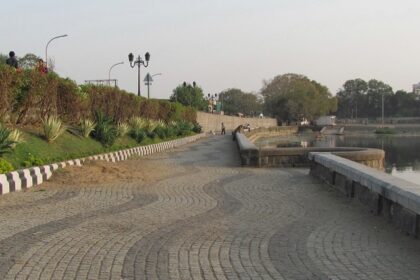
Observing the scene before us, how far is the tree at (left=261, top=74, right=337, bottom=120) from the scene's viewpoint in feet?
376

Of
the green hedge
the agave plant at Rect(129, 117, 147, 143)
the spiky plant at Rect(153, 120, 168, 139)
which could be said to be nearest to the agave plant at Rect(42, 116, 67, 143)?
the green hedge

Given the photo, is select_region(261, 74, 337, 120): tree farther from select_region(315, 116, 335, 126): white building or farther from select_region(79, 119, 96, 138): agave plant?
select_region(79, 119, 96, 138): agave plant

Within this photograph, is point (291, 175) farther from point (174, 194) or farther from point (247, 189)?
point (174, 194)

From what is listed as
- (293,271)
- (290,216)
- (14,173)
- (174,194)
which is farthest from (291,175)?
(293,271)

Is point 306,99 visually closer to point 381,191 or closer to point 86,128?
point 86,128

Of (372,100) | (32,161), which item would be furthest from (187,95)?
(372,100)

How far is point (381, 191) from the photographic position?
769 centimetres

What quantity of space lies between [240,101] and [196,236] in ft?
430

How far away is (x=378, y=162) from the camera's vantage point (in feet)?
49.1

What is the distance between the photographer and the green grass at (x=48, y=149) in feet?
41.4

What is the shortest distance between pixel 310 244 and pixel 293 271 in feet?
3.93

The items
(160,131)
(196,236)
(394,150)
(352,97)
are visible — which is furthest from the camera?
(352,97)

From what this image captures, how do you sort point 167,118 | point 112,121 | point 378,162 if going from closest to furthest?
point 378,162 < point 112,121 < point 167,118

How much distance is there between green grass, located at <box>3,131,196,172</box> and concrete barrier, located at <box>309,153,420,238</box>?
6.75 m
